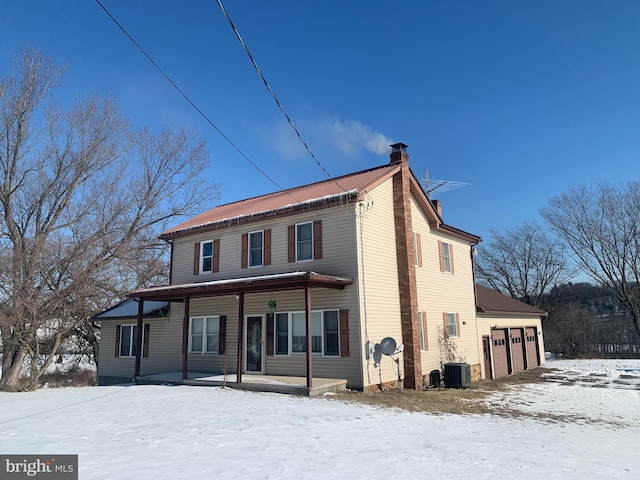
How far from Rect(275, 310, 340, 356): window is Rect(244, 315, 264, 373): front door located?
740 mm

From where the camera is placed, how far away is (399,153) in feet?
52.7

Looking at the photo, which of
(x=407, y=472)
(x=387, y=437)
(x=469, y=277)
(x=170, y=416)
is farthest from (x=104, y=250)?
(x=407, y=472)

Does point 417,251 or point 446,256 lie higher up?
point 446,256

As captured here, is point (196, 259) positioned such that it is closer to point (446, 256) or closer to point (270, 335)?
point (270, 335)

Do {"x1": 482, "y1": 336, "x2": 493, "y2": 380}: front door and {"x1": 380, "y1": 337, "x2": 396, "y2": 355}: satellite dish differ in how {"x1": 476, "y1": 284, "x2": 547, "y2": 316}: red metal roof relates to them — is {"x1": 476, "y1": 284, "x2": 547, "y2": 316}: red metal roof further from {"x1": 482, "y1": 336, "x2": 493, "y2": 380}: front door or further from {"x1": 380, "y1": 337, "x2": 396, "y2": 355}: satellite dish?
{"x1": 380, "y1": 337, "x2": 396, "y2": 355}: satellite dish

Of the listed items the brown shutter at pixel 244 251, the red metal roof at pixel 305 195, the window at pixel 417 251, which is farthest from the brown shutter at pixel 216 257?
the window at pixel 417 251

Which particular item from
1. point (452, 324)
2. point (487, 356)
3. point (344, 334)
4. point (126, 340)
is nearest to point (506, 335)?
point (487, 356)

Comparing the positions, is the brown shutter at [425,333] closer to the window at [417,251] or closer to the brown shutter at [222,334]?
the window at [417,251]

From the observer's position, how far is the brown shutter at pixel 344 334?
510 inches

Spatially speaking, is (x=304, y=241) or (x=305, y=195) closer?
(x=304, y=241)

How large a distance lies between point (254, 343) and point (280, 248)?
3.44 metres

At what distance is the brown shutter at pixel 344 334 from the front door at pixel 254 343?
320 centimetres

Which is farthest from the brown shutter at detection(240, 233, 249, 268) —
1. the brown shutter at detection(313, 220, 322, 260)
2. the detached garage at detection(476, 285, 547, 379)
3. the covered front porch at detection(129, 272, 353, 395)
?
the detached garage at detection(476, 285, 547, 379)

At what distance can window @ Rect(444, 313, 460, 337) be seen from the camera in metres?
17.5
